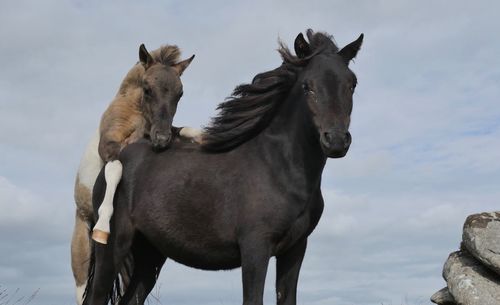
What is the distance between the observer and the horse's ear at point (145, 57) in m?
7.42

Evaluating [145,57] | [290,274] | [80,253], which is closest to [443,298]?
[290,274]

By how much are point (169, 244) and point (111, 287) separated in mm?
1096

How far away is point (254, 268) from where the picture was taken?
539cm

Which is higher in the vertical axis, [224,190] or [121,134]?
[121,134]

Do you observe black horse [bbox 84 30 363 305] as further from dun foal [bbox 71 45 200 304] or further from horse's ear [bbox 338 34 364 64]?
dun foal [bbox 71 45 200 304]

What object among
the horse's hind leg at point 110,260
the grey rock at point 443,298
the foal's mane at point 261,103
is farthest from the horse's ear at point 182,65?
the grey rock at point 443,298

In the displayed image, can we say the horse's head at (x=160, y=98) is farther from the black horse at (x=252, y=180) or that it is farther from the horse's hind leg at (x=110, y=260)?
the horse's hind leg at (x=110, y=260)

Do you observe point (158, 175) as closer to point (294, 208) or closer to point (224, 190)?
point (224, 190)

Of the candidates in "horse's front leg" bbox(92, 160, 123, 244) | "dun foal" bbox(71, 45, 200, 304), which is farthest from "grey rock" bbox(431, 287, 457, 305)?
"horse's front leg" bbox(92, 160, 123, 244)

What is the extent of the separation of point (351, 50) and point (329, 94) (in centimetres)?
79

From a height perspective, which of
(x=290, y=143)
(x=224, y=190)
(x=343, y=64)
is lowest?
(x=224, y=190)

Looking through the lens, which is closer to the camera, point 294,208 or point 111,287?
point 294,208

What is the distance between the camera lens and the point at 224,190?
5.77m

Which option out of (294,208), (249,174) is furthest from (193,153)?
(294,208)
